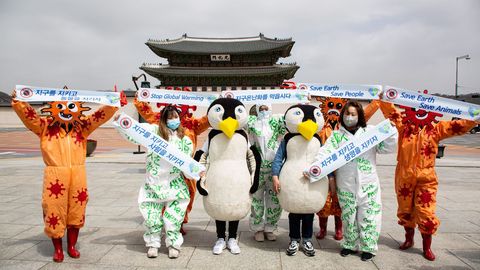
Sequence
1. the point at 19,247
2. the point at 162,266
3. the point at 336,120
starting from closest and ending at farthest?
1. the point at 162,266
2. the point at 19,247
3. the point at 336,120

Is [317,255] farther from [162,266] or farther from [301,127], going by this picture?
[162,266]

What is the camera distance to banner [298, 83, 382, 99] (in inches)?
144

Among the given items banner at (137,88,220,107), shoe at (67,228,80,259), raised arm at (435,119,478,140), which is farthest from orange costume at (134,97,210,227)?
raised arm at (435,119,478,140)

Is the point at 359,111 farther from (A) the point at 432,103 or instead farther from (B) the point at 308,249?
(B) the point at 308,249

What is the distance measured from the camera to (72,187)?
321 cm

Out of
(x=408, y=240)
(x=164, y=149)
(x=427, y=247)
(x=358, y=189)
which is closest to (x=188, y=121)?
(x=164, y=149)

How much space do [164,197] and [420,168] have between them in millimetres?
2893

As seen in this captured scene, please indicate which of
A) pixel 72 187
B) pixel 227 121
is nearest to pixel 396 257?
pixel 227 121

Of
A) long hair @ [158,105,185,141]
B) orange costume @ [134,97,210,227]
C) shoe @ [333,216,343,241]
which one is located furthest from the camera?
orange costume @ [134,97,210,227]

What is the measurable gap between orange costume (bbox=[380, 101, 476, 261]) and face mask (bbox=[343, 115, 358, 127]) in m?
0.65

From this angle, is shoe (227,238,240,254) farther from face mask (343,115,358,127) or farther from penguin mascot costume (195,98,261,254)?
face mask (343,115,358,127)

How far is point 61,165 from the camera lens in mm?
3180

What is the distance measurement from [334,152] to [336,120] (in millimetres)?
1116

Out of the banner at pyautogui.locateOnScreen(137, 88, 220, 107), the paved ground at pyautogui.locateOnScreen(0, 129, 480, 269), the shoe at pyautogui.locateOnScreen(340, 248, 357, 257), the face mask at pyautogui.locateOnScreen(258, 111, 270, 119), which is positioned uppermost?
the banner at pyautogui.locateOnScreen(137, 88, 220, 107)
